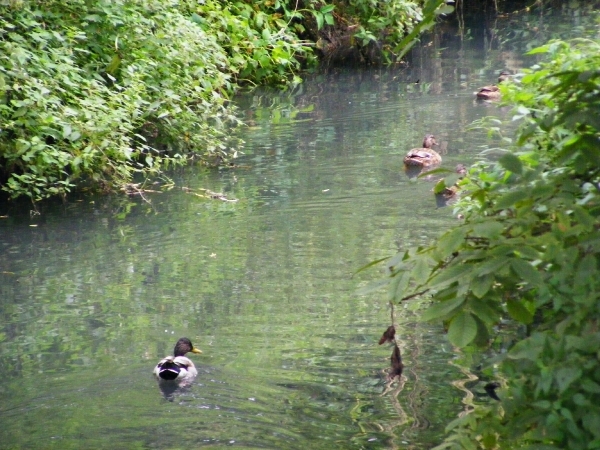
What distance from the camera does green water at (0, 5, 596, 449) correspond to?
5148mm

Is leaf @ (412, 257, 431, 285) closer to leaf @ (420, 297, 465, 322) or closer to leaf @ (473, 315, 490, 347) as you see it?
A: leaf @ (420, 297, 465, 322)

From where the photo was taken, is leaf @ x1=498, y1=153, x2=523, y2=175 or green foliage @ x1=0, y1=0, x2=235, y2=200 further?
green foliage @ x1=0, y1=0, x2=235, y2=200

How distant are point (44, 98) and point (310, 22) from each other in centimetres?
1042

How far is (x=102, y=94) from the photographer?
10.7 meters

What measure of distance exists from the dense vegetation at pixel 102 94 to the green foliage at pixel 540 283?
16.8 ft

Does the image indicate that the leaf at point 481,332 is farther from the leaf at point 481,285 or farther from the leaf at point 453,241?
the leaf at point 453,241

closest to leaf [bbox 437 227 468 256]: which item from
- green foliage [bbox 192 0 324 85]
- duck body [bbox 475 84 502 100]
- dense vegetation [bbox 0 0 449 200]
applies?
dense vegetation [bbox 0 0 449 200]

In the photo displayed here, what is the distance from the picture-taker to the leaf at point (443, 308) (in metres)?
3.07

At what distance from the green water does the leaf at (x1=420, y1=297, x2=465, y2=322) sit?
1744 millimetres

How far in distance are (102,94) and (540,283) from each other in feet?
27.8

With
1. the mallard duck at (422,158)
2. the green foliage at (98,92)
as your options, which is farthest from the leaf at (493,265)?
the mallard duck at (422,158)

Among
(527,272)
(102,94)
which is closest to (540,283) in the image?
(527,272)

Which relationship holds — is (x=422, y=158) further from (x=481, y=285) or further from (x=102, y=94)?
(x=481, y=285)

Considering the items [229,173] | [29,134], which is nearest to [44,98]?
[29,134]
